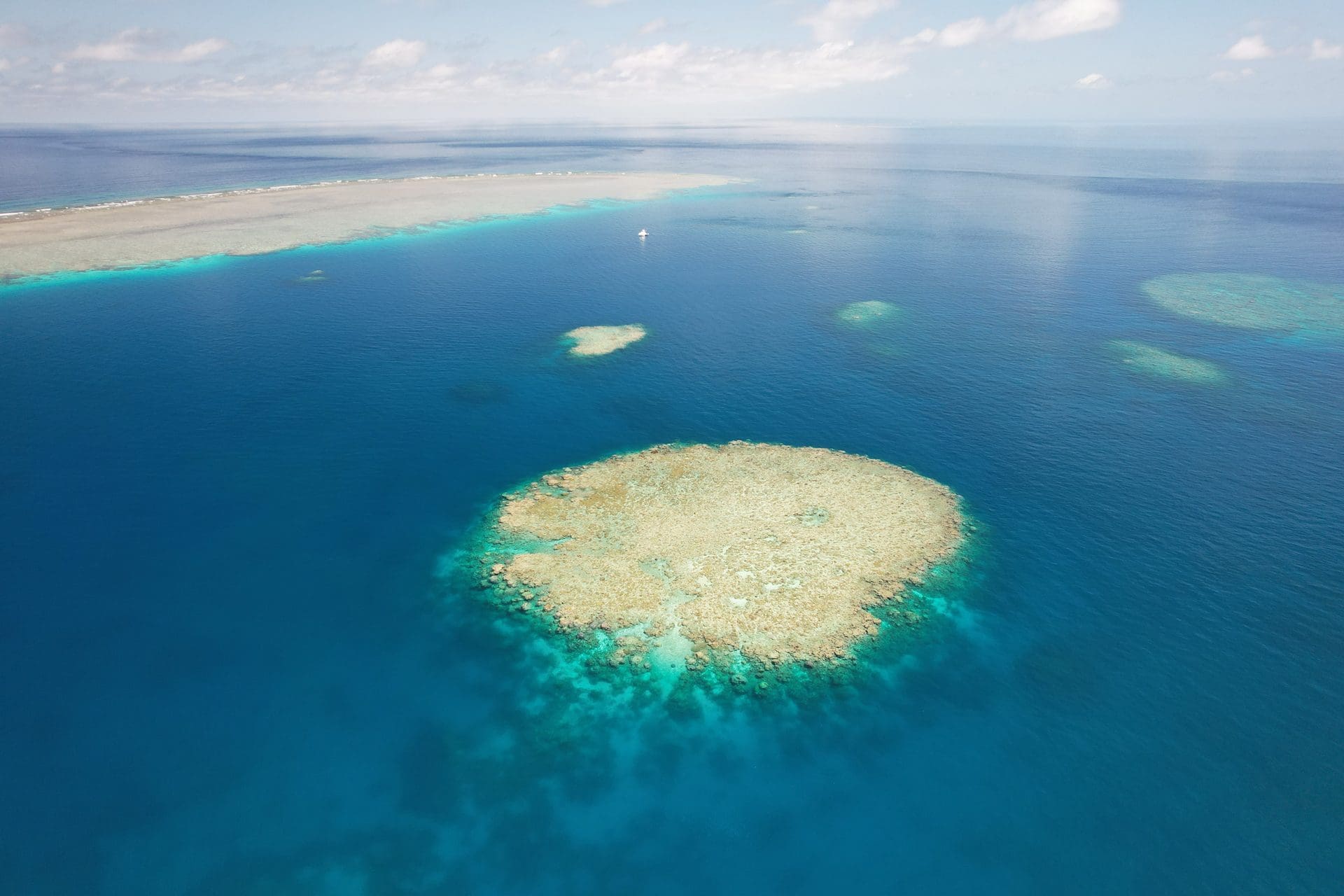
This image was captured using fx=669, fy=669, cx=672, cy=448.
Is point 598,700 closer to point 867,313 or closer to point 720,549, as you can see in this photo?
point 720,549

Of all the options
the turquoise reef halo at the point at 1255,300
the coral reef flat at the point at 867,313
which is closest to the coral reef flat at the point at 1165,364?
the turquoise reef halo at the point at 1255,300

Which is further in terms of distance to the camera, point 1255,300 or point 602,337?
point 1255,300

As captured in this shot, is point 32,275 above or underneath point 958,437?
above

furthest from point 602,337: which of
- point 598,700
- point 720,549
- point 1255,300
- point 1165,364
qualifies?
point 1255,300

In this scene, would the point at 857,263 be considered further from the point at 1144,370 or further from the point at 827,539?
the point at 827,539

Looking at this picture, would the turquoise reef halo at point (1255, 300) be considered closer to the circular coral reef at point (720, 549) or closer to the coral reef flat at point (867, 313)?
the coral reef flat at point (867, 313)

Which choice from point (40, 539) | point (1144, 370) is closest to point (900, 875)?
point (40, 539)

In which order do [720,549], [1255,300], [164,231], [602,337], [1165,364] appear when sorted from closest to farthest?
1. [720,549]
2. [1165,364]
3. [602,337]
4. [1255,300]
5. [164,231]
